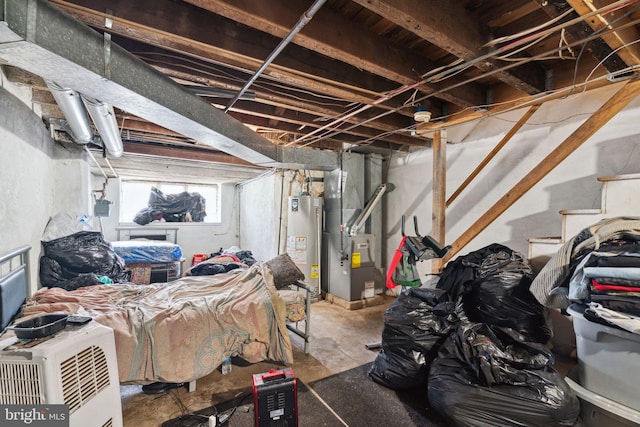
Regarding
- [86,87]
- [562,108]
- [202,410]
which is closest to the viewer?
[86,87]

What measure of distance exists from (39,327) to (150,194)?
15.5ft

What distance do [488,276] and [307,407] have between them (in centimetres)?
156

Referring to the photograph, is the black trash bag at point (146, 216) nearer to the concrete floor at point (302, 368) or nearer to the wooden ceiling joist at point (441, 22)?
the concrete floor at point (302, 368)

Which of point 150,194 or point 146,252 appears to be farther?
point 150,194

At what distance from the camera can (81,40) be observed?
134cm

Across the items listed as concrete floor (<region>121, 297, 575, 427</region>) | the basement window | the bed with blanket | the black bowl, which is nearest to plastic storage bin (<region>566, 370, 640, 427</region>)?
→ concrete floor (<region>121, 297, 575, 427</region>)

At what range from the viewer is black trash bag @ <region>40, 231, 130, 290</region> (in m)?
2.56

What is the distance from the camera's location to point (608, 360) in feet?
4.64

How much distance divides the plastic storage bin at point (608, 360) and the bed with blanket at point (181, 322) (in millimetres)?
1797

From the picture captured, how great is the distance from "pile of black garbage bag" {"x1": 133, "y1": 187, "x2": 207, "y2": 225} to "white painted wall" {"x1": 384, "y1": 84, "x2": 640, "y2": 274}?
4180mm

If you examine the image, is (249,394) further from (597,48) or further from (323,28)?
(597,48)

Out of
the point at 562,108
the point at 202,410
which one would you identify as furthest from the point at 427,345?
the point at 562,108

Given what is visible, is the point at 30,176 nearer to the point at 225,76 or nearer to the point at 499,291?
the point at 225,76

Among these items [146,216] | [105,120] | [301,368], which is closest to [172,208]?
[146,216]
